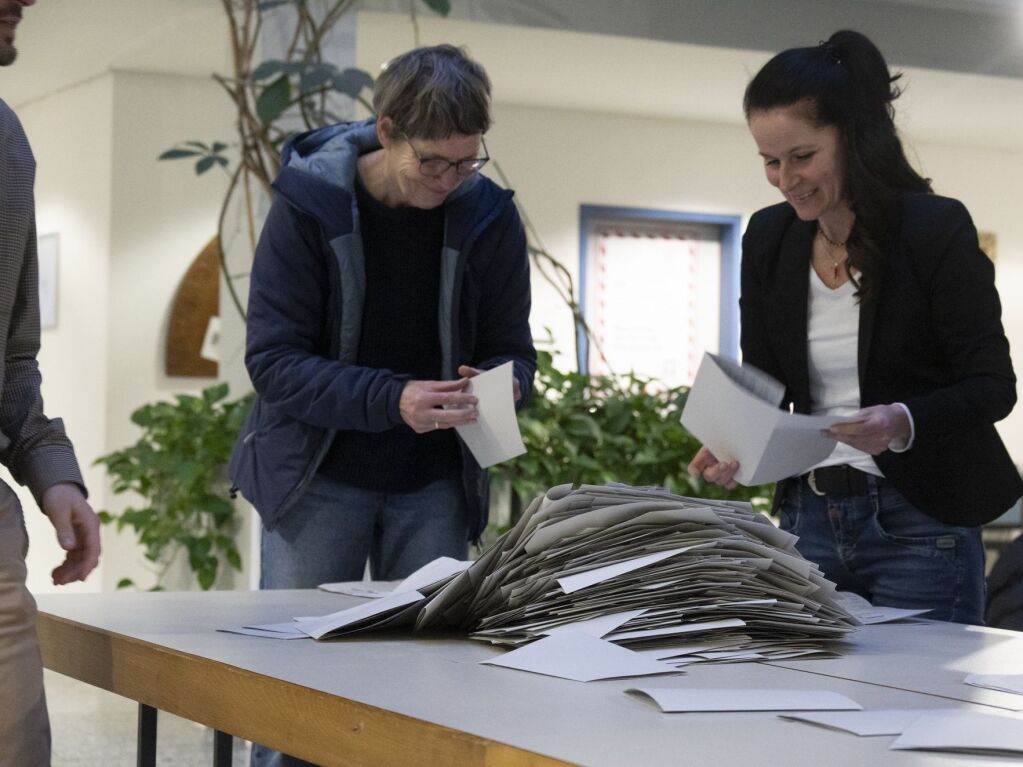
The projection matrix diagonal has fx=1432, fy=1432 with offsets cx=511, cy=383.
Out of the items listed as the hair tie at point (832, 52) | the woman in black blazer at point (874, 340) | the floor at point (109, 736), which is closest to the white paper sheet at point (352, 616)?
the woman in black blazer at point (874, 340)

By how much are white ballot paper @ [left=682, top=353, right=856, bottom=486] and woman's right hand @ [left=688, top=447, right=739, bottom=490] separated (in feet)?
0.19

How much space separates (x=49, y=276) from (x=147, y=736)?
462 cm

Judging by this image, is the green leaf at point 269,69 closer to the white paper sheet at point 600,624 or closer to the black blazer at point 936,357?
the black blazer at point 936,357

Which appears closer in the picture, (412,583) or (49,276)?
(412,583)

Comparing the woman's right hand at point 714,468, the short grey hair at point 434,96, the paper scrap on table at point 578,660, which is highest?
the short grey hair at point 434,96

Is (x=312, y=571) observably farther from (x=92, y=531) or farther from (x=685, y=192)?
(x=685, y=192)

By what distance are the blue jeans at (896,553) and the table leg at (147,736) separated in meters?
0.87

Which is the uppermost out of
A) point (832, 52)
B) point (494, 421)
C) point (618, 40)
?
point (618, 40)

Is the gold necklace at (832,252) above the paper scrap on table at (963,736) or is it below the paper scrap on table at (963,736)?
above

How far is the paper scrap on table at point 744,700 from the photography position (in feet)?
3.49

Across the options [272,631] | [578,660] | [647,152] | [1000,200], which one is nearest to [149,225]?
[647,152]

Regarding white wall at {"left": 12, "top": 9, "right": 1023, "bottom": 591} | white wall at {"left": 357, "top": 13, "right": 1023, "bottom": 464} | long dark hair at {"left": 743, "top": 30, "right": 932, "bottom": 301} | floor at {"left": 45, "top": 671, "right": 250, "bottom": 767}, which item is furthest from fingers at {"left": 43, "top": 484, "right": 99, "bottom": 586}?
white wall at {"left": 357, "top": 13, "right": 1023, "bottom": 464}

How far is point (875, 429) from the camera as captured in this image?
5.81ft

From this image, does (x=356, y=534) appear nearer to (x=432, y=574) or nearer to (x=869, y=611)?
(x=432, y=574)
